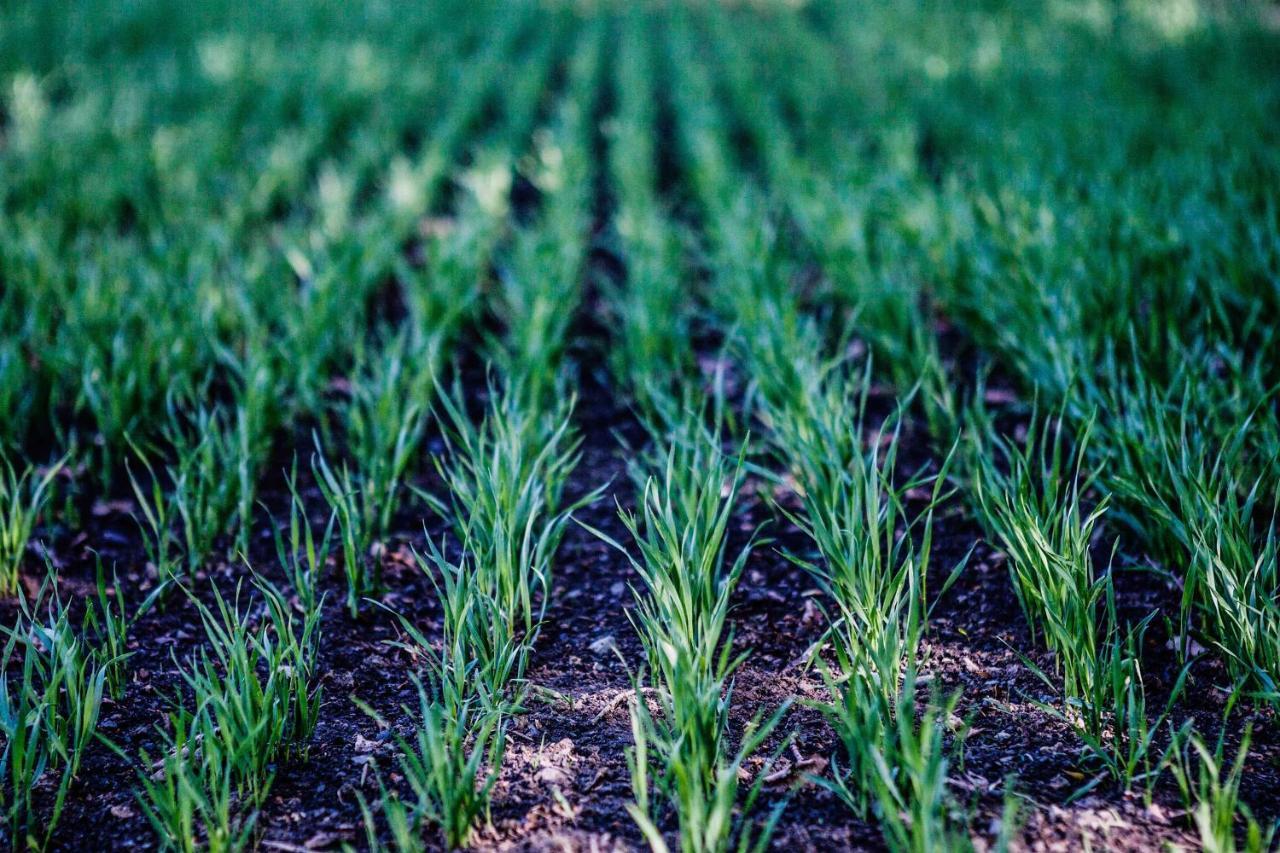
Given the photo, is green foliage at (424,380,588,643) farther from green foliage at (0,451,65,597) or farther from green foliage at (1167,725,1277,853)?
green foliage at (1167,725,1277,853)

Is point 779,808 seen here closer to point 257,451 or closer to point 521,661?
point 521,661

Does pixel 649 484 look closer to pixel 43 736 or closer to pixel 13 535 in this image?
pixel 43 736

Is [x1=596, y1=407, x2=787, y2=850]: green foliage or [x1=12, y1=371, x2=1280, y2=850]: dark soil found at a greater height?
[x1=596, y1=407, x2=787, y2=850]: green foliage

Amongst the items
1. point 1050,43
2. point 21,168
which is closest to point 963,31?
point 1050,43

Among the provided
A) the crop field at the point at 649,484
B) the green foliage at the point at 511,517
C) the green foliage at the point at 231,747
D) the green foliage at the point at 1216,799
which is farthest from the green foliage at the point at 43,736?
the green foliage at the point at 1216,799

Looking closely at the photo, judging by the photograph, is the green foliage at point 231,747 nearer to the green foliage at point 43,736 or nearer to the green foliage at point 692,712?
the green foliage at point 43,736

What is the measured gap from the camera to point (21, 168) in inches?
151

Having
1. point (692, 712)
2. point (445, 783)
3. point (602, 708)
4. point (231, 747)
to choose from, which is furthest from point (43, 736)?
point (692, 712)

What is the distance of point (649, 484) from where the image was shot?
1.56 metres

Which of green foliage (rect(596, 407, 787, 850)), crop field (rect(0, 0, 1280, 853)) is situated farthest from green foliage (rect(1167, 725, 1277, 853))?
green foliage (rect(596, 407, 787, 850))

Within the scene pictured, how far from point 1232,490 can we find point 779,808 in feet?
3.07

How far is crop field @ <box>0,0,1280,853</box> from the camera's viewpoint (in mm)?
1289

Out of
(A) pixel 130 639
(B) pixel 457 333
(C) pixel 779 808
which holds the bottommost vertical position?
(A) pixel 130 639

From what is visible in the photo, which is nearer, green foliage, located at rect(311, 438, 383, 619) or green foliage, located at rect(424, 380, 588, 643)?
green foliage, located at rect(424, 380, 588, 643)
